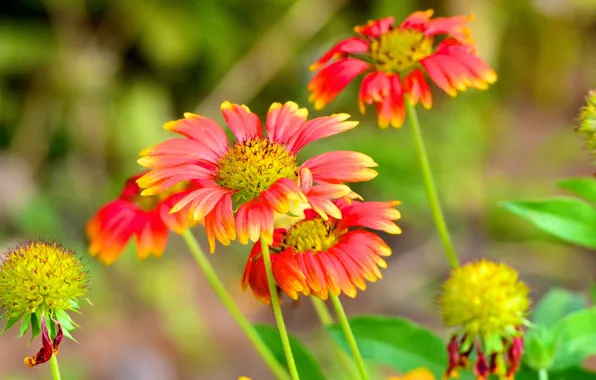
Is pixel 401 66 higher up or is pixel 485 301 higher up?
pixel 401 66

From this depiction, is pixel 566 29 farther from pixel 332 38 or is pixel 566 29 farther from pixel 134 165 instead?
pixel 134 165

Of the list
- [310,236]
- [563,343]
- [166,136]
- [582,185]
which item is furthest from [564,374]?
[166,136]

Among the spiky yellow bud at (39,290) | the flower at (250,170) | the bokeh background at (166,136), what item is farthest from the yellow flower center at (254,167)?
the bokeh background at (166,136)

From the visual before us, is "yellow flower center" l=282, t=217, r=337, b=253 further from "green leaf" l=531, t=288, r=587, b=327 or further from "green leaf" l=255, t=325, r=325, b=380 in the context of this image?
"green leaf" l=531, t=288, r=587, b=327

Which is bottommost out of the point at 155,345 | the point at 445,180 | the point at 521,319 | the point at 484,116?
the point at 521,319

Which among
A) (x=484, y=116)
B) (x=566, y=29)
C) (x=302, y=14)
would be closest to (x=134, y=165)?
(x=302, y=14)

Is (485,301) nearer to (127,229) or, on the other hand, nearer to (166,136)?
(127,229)
